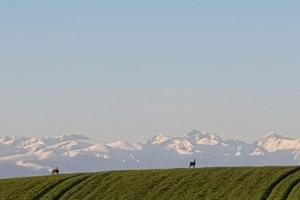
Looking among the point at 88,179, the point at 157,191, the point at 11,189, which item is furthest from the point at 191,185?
the point at 11,189

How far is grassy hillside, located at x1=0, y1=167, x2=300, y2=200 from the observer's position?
10484cm

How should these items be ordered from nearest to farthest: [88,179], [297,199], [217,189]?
1. [297,199]
2. [217,189]
3. [88,179]

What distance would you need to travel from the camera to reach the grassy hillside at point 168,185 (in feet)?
344

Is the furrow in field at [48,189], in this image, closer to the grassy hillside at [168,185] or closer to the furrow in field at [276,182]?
the grassy hillside at [168,185]

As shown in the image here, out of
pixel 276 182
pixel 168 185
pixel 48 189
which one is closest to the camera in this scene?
pixel 276 182

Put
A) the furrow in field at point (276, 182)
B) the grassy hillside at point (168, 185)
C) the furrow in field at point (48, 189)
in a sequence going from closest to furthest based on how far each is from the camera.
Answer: the furrow in field at point (276, 182), the grassy hillside at point (168, 185), the furrow in field at point (48, 189)

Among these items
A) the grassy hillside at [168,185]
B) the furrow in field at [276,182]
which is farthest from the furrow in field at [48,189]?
the furrow in field at [276,182]

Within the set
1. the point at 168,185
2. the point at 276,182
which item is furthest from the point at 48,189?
the point at 276,182

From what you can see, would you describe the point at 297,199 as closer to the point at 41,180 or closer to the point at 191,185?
the point at 191,185

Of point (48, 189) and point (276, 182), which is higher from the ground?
point (276, 182)

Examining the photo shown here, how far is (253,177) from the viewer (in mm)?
110250

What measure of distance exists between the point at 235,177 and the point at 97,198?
1564 centimetres

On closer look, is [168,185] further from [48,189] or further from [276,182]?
[48,189]

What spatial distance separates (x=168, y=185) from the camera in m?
112
